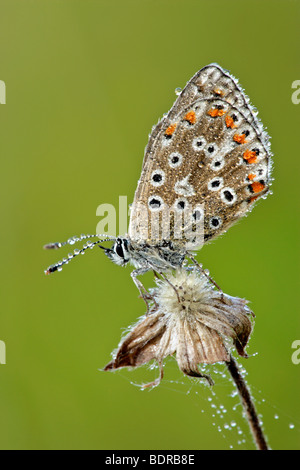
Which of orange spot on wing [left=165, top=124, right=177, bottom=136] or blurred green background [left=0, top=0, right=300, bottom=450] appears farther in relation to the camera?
blurred green background [left=0, top=0, right=300, bottom=450]

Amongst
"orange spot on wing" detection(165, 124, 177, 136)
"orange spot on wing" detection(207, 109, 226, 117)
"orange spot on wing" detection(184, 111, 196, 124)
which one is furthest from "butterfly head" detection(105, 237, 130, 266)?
"orange spot on wing" detection(207, 109, 226, 117)

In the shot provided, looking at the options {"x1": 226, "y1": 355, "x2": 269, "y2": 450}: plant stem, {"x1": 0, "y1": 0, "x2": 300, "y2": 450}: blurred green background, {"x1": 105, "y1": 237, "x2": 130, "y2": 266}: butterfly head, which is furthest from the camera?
{"x1": 0, "y1": 0, "x2": 300, "y2": 450}: blurred green background

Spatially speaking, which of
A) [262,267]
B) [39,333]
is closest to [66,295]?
[39,333]

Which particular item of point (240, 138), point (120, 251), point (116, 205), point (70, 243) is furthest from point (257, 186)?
point (116, 205)

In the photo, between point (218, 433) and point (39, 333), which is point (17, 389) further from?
point (218, 433)

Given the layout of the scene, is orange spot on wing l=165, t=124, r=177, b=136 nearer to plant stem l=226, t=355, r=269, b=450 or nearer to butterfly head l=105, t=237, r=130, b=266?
butterfly head l=105, t=237, r=130, b=266

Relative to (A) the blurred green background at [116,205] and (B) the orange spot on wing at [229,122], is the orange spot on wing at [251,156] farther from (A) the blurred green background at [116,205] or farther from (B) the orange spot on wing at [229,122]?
(A) the blurred green background at [116,205]
